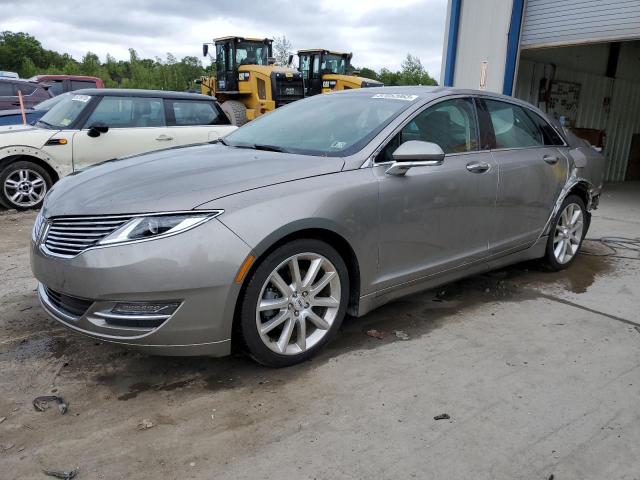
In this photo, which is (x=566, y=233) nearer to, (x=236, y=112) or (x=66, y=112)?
(x=66, y=112)

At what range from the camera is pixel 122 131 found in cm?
754

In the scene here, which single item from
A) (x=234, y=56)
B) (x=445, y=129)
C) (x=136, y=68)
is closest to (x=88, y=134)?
(x=445, y=129)

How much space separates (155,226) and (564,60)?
40.5 ft

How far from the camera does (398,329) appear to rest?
365 cm

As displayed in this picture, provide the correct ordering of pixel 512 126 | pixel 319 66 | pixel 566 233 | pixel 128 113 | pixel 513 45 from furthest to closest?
pixel 319 66, pixel 513 45, pixel 128 113, pixel 566 233, pixel 512 126

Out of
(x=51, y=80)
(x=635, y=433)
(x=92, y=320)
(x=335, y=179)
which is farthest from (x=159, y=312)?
(x=51, y=80)

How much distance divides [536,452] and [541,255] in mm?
2688

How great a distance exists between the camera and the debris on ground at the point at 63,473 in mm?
2168

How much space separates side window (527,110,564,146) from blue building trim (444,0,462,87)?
6.75 metres

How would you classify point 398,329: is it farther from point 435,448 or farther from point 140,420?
point 140,420

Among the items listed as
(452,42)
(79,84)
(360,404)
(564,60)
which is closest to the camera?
(360,404)

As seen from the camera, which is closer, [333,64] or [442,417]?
[442,417]

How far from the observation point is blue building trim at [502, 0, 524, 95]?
32.0 feet

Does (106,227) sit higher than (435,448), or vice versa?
(106,227)
